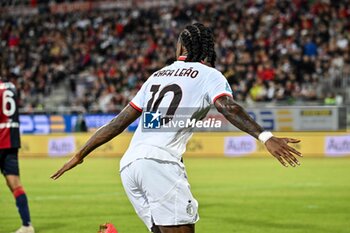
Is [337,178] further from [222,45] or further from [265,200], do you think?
[222,45]

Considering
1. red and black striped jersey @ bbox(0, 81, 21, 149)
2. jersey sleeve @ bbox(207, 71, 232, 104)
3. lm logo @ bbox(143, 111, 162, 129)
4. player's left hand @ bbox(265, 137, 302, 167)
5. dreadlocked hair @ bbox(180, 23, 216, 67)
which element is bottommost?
red and black striped jersey @ bbox(0, 81, 21, 149)

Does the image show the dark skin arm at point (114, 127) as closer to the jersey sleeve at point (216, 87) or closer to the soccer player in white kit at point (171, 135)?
the soccer player in white kit at point (171, 135)

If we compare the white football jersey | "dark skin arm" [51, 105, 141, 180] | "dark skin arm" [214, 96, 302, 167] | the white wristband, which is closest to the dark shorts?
"dark skin arm" [51, 105, 141, 180]

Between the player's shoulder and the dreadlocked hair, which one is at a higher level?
the dreadlocked hair

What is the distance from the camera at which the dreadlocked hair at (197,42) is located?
580 centimetres

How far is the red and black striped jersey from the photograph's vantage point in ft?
Answer: 34.9

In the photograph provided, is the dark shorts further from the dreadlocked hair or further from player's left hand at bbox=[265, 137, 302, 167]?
player's left hand at bbox=[265, 137, 302, 167]

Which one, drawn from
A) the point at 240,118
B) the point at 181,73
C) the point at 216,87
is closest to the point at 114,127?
the point at 181,73

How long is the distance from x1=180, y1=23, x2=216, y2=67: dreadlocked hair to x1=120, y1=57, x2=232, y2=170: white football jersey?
102mm

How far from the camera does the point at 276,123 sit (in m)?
27.3

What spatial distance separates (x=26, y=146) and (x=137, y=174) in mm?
24049

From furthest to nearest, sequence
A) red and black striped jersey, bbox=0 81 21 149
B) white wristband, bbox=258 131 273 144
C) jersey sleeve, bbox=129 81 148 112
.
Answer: red and black striped jersey, bbox=0 81 21 149 < jersey sleeve, bbox=129 81 148 112 < white wristband, bbox=258 131 273 144

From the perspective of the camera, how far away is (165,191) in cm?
552

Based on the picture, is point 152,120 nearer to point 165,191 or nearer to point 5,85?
point 165,191
